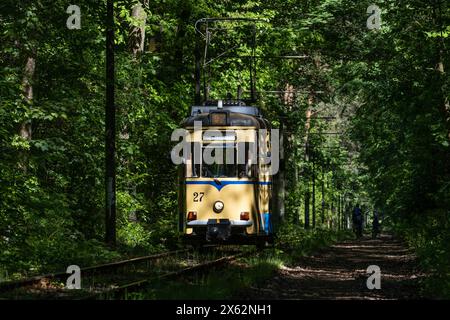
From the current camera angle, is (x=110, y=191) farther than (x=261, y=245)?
No

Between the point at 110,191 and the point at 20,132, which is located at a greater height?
the point at 20,132

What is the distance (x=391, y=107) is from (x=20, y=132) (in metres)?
12.1

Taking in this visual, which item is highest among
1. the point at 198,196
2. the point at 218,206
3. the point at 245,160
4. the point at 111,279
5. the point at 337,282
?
the point at 245,160

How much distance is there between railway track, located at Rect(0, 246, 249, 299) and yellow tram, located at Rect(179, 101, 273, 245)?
0.81 meters

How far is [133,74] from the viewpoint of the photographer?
23875 millimetres

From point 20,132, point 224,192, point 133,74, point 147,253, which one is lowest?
point 147,253

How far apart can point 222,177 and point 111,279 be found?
563cm

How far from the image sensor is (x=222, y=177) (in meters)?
19.0

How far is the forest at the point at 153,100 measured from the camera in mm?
16656

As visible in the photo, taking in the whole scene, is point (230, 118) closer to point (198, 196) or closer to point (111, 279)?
point (198, 196)

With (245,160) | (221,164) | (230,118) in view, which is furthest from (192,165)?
(230,118)
